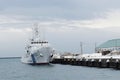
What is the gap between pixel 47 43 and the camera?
125m

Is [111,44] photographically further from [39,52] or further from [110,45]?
[39,52]

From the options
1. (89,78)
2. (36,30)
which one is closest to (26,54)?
(36,30)

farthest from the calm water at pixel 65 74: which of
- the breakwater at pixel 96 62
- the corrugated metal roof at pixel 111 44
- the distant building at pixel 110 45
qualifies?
the corrugated metal roof at pixel 111 44

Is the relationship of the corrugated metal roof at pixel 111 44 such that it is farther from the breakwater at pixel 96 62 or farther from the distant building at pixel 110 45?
the breakwater at pixel 96 62

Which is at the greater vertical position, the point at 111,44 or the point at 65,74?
the point at 111,44

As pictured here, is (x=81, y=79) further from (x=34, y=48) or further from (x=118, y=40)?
(x=118, y=40)

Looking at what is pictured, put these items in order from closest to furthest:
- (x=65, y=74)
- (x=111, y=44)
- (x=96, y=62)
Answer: (x=65, y=74) → (x=96, y=62) → (x=111, y=44)

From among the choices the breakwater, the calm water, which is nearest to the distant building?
the breakwater

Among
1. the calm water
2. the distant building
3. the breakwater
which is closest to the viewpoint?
the calm water

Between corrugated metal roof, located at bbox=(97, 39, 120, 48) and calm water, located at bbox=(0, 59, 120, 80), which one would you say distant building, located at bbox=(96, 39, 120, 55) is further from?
calm water, located at bbox=(0, 59, 120, 80)

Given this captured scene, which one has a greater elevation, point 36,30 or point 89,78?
point 36,30

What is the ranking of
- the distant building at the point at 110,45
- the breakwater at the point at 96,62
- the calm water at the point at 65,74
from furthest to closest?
the distant building at the point at 110,45, the breakwater at the point at 96,62, the calm water at the point at 65,74

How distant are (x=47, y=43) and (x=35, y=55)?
556 cm

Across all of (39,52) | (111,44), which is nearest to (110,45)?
(111,44)
